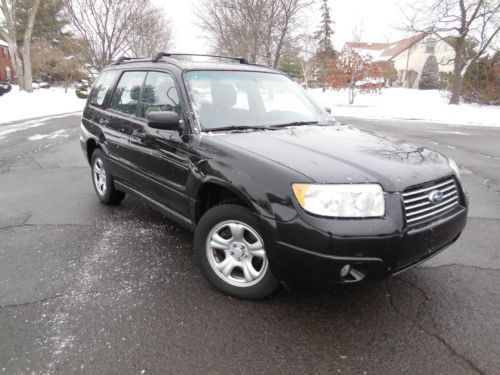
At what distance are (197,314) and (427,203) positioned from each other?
1.72 meters

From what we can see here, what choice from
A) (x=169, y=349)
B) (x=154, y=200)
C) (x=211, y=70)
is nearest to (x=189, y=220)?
(x=154, y=200)

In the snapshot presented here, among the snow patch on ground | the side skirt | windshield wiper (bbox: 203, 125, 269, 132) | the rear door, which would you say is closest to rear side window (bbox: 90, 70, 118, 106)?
the rear door

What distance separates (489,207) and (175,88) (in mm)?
4291

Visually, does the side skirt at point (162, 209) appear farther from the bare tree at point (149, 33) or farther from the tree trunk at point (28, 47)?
the tree trunk at point (28, 47)

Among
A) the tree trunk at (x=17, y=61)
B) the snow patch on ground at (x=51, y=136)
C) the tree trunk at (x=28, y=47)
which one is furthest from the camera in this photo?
the tree trunk at (x=17, y=61)

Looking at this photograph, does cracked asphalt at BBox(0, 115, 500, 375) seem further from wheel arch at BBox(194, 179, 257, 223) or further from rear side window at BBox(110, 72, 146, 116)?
rear side window at BBox(110, 72, 146, 116)

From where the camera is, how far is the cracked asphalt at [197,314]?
2262 mm

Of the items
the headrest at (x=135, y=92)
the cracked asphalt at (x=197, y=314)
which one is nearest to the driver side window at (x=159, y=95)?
the headrest at (x=135, y=92)

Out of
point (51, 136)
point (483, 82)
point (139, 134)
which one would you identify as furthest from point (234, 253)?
point (483, 82)

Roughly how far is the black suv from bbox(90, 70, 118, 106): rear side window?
1.69 ft

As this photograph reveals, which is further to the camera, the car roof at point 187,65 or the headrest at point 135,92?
the headrest at point 135,92

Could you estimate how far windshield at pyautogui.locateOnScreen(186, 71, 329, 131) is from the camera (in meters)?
3.30

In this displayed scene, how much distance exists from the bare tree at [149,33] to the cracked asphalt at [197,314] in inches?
999

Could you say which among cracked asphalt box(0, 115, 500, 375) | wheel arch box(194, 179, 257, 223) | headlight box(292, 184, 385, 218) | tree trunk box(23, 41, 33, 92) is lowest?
cracked asphalt box(0, 115, 500, 375)
